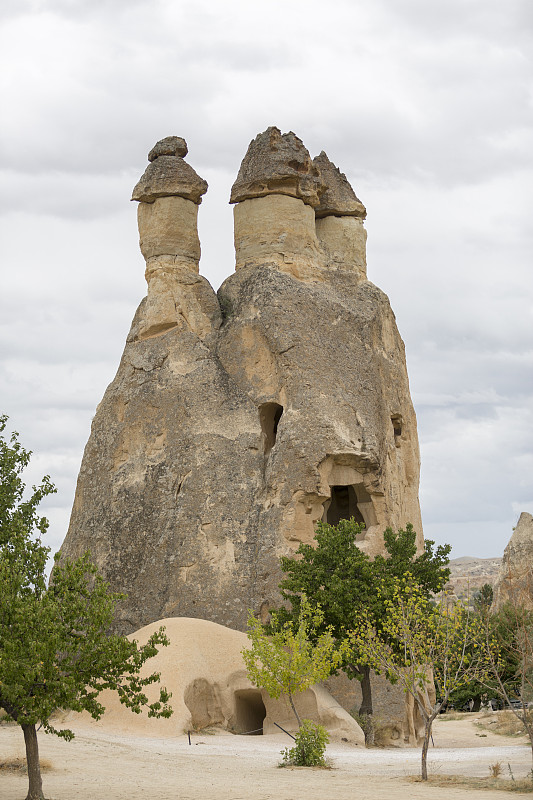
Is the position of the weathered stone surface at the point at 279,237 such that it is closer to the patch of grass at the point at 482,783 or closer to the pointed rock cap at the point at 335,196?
the pointed rock cap at the point at 335,196

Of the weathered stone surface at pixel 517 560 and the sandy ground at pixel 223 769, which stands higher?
the weathered stone surface at pixel 517 560

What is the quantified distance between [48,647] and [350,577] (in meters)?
13.8

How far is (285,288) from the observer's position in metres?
37.0

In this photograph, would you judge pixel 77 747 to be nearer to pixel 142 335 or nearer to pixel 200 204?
pixel 142 335

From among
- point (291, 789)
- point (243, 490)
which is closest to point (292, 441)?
point (243, 490)

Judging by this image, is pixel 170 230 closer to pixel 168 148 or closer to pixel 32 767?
pixel 168 148

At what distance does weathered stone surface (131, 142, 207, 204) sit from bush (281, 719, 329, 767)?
24347 mm

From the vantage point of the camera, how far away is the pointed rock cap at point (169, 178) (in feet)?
131

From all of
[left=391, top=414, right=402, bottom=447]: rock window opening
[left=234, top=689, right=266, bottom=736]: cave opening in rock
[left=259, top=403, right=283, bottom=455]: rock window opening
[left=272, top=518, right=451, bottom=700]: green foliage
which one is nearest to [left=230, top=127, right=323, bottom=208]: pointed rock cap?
[left=259, top=403, right=283, bottom=455]: rock window opening

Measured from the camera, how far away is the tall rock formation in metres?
33.5

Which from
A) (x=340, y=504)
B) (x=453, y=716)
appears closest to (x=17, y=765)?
(x=340, y=504)

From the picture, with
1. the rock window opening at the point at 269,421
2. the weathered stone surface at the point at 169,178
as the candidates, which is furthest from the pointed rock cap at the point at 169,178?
the rock window opening at the point at 269,421

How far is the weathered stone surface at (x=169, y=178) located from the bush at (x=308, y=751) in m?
24.3

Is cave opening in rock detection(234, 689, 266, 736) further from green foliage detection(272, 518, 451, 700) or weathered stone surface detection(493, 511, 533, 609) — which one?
weathered stone surface detection(493, 511, 533, 609)
